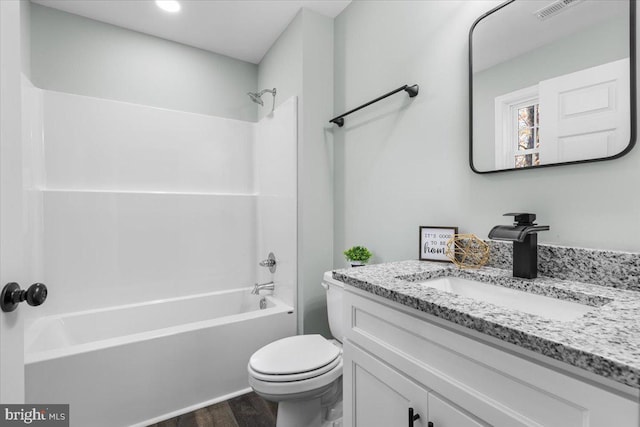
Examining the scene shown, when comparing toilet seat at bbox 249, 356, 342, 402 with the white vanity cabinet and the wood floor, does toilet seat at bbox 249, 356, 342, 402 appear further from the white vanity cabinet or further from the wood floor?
the wood floor

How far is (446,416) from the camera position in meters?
0.71

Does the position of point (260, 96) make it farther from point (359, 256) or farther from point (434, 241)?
point (434, 241)

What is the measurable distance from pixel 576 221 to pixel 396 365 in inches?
29.1

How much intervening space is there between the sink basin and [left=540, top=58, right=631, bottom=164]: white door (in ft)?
1.52

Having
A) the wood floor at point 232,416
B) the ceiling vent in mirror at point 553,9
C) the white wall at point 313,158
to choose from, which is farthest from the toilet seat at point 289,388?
the ceiling vent in mirror at point 553,9

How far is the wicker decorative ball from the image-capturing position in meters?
1.15

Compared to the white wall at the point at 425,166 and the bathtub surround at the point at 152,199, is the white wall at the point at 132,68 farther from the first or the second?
the white wall at the point at 425,166

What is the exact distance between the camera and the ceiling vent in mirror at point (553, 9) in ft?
3.15

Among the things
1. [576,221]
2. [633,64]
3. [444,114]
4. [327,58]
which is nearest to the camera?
[633,64]

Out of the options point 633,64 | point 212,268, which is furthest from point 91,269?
point 633,64

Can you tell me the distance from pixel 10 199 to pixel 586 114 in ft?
5.47

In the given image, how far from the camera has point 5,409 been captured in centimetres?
75

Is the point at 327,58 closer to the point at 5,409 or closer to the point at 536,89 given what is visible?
the point at 536,89

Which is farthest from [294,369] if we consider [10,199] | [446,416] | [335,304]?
[10,199]
